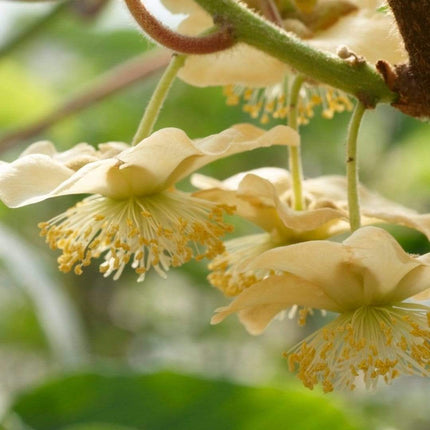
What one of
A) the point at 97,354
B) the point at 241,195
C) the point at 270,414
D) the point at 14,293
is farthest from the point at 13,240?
the point at 97,354

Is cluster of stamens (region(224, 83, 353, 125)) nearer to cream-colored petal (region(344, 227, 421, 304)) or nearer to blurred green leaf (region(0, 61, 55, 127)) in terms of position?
cream-colored petal (region(344, 227, 421, 304))

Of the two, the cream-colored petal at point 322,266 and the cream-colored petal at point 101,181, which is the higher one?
the cream-colored petal at point 101,181

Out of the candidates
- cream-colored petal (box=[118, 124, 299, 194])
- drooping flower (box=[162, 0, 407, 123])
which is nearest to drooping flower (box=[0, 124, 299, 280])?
cream-colored petal (box=[118, 124, 299, 194])

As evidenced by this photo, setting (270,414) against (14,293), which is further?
(14,293)

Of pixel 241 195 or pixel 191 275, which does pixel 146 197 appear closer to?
A: pixel 241 195

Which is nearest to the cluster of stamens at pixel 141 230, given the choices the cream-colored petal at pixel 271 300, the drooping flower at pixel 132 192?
the drooping flower at pixel 132 192

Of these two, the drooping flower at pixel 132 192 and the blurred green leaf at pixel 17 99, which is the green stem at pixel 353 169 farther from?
the blurred green leaf at pixel 17 99

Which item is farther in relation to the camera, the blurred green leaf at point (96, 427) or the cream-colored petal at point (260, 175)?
the blurred green leaf at point (96, 427)
